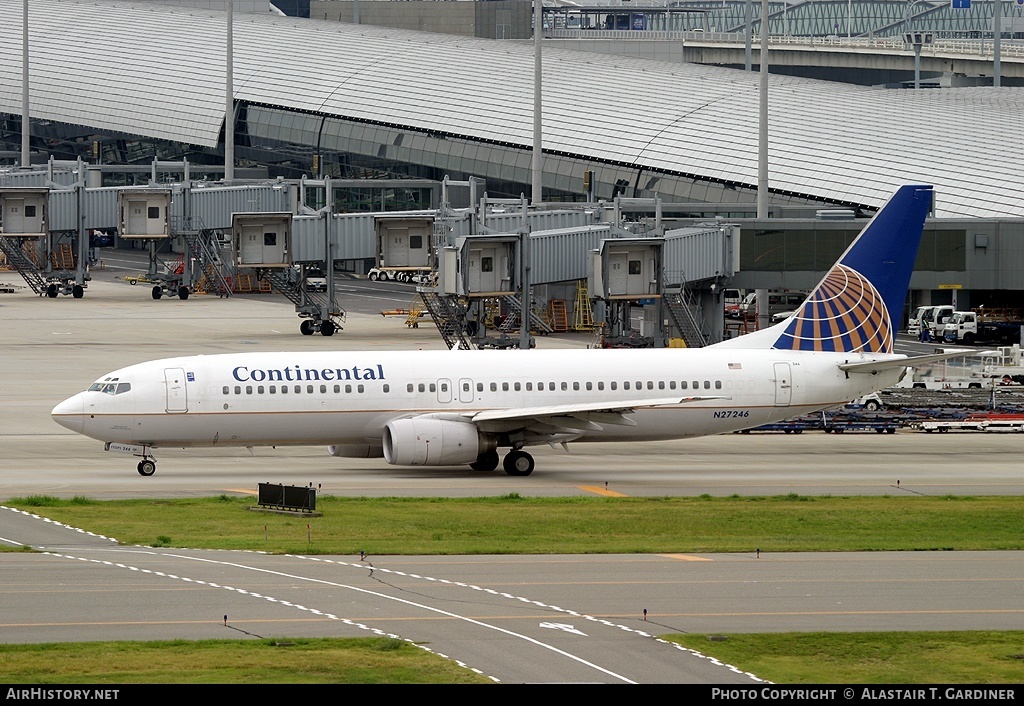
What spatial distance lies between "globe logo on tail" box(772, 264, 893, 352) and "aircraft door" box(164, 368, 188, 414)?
56.6ft

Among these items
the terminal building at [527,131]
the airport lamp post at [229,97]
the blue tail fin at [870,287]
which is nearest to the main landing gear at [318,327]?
the terminal building at [527,131]

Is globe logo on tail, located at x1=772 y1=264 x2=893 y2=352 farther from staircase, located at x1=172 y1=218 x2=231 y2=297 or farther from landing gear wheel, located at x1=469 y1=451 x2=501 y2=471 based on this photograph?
staircase, located at x1=172 y1=218 x2=231 y2=297

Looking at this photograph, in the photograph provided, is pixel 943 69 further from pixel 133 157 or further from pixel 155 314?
pixel 155 314

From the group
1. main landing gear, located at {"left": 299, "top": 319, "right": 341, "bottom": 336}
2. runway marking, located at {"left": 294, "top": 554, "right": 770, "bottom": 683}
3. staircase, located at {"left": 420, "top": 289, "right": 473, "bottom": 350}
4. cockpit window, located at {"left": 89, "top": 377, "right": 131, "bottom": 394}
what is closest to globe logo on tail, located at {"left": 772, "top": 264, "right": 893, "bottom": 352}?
cockpit window, located at {"left": 89, "top": 377, "right": 131, "bottom": 394}

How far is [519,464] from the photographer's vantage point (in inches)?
1810

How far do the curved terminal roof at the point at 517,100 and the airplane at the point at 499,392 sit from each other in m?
44.0

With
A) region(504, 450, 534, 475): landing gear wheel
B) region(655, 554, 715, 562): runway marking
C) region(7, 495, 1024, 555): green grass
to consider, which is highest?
region(504, 450, 534, 475): landing gear wheel

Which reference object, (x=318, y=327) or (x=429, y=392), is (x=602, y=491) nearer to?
(x=429, y=392)

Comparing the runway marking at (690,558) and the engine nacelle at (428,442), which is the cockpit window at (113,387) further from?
the runway marking at (690,558)

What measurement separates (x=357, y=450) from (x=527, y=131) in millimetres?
72693

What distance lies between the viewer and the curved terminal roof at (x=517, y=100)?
101 meters

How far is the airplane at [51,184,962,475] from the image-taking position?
44781 millimetres

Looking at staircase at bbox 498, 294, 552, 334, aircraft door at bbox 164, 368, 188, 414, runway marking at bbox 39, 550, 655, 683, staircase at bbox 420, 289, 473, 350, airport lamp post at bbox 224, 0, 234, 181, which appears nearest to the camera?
runway marking at bbox 39, 550, 655, 683

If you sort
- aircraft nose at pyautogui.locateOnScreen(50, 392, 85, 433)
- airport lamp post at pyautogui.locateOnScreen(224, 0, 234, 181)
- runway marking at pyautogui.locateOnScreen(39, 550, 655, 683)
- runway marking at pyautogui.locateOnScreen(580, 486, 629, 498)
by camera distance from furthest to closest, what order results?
airport lamp post at pyautogui.locateOnScreen(224, 0, 234, 181)
aircraft nose at pyautogui.locateOnScreen(50, 392, 85, 433)
runway marking at pyautogui.locateOnScreen(580, 486, 629, 498)
runway marking at pyautogui.locateOnScreen(39, 550, 655, 683)
